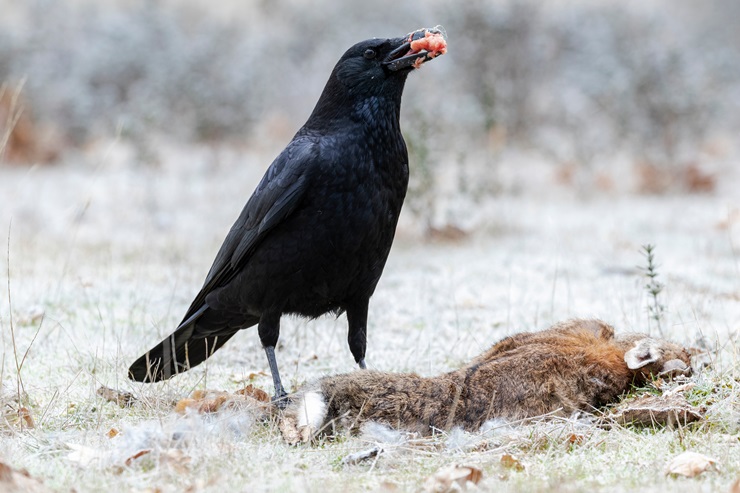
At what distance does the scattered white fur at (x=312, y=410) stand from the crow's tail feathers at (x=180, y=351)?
875mm

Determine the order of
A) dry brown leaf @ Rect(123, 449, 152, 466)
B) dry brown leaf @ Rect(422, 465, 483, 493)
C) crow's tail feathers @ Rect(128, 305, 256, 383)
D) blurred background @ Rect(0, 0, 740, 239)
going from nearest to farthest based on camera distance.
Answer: dry brown leaf @ Rect(422, 465, 483, 493) < dry brown leaf @ Rect(123, 449, 152, 466) < crow's tail feathers @ Rect(128, 305, 256, 383) < blurred background @ Rect(0, 0, 740, 239)

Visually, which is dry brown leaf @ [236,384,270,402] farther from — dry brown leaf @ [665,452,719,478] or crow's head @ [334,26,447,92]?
dry brown leaf @ [665,452,719,478]

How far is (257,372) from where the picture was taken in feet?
14.5

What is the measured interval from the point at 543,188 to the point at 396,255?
3.68 meters

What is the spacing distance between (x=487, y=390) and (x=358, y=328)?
98 centimetres

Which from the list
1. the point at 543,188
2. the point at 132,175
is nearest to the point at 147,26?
the point at 132,175

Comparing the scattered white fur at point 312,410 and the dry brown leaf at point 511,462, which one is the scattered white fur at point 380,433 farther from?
the dry brown leaf at point 511,462

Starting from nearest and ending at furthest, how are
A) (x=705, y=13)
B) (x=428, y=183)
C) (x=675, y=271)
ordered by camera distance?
1. (x=675, y=271)
2. (x=428, y=183)
3. (x=705, y=13)

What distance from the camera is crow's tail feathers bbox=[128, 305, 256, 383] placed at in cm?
416

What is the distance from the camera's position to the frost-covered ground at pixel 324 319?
2936 millimetres

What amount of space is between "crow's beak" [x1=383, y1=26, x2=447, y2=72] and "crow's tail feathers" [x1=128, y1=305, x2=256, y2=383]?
1465 millimetres

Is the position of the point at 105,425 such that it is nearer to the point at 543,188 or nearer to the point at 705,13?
the point at 543,188

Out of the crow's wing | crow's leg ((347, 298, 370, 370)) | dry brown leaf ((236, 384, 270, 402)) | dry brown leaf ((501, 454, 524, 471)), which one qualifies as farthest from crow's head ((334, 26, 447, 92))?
dry brown leaf ((501, 454, 524, 471))

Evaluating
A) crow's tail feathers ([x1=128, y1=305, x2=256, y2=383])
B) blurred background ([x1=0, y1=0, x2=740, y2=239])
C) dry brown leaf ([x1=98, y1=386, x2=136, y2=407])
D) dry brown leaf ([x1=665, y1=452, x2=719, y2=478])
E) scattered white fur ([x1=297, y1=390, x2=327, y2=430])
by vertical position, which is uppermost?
blurred background ([x1=0, y1=0, x2=740, y2=239])
